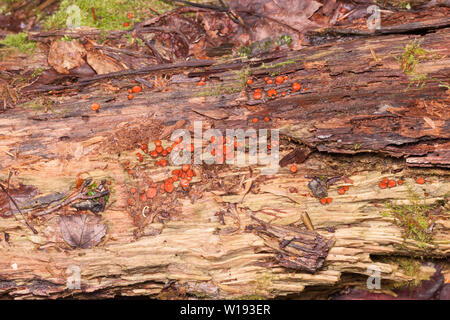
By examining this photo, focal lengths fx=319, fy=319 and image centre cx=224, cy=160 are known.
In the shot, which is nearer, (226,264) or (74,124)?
(226,264)

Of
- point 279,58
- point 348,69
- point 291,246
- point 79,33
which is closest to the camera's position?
point 291,246

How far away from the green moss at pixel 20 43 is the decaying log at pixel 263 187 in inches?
57.7

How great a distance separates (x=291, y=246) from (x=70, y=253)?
2.75m

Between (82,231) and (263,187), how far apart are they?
2.37m

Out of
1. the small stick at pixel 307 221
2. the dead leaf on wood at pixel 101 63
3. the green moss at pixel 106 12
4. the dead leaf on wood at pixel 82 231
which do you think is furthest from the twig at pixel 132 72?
the small stick at pixel 307 221

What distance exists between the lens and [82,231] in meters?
4.04

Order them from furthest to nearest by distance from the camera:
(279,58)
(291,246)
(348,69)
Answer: (279,58) → (348,69) → (291,246)

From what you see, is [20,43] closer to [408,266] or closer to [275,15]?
[275,15]

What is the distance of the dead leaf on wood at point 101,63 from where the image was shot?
4766 millimetres

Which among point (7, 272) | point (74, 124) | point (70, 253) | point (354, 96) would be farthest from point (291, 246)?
point (7, 272)

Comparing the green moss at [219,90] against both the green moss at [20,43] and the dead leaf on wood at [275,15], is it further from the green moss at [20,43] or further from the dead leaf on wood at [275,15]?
the green moss at [20,43]

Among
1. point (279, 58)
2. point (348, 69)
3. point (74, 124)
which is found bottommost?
point (74, 124)

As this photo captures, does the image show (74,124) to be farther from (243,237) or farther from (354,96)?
(354,96)

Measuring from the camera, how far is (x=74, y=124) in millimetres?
4379
